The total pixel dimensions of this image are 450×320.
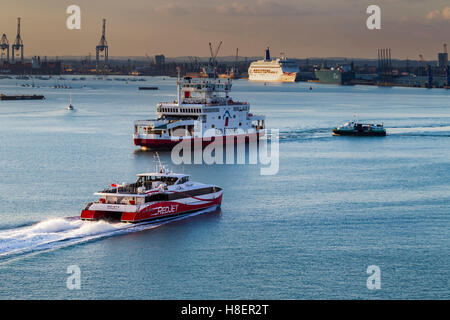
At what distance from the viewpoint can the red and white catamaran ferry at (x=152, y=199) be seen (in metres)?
20.9

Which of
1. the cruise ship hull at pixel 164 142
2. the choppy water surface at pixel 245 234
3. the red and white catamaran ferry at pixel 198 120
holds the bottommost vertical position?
the choppy water surface at pixel 245 234

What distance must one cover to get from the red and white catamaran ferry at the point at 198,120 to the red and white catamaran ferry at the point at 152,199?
1677 cm

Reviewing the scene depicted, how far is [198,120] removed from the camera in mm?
41750

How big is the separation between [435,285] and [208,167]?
18133 mm

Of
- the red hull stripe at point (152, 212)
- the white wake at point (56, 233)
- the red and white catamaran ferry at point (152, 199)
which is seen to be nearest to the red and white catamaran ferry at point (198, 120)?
the red and white catamaran ferry at point (152, 199)

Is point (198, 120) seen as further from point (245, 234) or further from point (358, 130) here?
point (245, 234)

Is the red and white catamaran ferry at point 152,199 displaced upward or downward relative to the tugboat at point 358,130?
downward

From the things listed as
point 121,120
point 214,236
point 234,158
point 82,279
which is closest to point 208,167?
point 234,158

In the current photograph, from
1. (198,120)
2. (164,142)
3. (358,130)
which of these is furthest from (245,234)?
(358,130)

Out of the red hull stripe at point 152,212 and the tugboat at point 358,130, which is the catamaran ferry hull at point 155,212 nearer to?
the red hull stripe at point 152,212

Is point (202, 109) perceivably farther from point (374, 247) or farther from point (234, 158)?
point (374, 247)

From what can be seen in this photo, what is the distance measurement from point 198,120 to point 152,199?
20641 mm

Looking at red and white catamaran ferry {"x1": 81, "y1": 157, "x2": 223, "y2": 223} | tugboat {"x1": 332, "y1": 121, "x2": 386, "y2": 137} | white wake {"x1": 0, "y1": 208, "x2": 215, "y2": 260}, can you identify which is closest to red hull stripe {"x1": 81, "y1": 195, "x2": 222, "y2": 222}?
red and white catamaran ferry {"x1": 81, "y1": 157, "x2": 223, "y2": 223}

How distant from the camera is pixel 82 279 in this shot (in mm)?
16766
